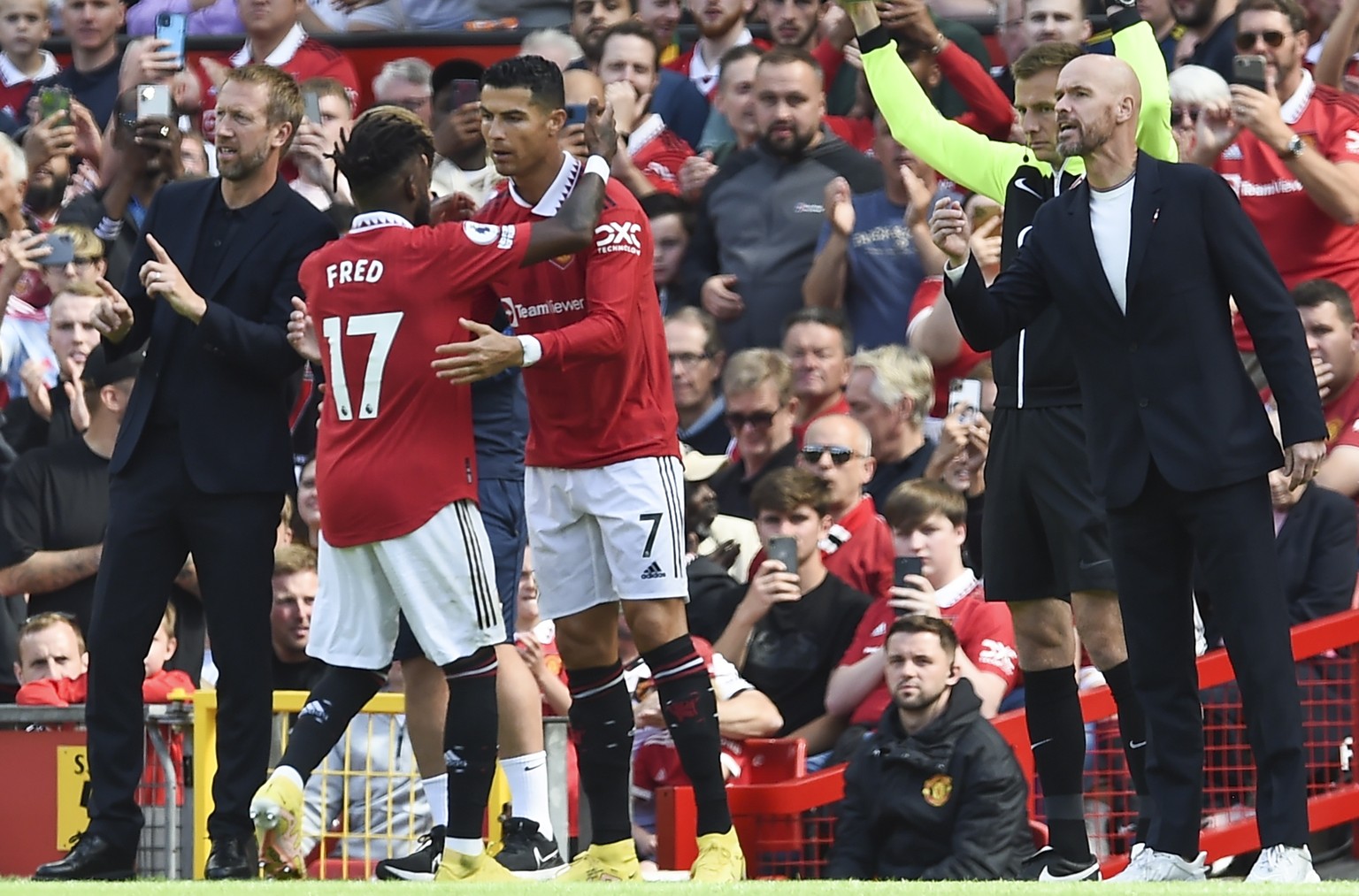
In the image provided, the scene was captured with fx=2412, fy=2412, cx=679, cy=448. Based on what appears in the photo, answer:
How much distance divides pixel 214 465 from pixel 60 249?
11.2 feet

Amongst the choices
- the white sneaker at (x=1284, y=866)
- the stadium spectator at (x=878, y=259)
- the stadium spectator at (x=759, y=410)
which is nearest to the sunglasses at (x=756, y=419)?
the stadium spectator at (x=759, y=410)

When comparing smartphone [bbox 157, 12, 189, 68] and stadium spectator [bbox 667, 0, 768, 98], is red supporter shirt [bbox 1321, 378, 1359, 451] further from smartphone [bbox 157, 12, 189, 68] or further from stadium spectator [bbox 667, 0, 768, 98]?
smartphone [bbox 157, 12, 189, 68]

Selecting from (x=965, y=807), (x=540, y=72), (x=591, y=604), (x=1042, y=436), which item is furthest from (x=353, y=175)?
(x=965, y=807)

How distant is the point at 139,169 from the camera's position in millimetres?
11148

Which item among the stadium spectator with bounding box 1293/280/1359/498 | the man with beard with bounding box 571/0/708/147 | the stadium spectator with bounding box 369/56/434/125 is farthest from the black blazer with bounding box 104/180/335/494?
the man with beard with bounding box 571/0/708/147

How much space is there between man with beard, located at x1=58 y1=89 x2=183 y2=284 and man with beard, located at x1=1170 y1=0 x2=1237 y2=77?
4.52m

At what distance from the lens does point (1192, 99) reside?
9.95 meters

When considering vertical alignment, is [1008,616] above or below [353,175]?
below

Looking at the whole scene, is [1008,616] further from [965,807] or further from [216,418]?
[216,418]

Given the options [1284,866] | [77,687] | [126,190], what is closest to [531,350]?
[1284,866]

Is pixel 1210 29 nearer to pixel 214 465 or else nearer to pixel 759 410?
pixel 759 410

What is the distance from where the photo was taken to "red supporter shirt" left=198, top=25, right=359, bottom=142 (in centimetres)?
1250

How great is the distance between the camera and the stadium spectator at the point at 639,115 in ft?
37.8

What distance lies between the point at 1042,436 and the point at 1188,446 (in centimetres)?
79
